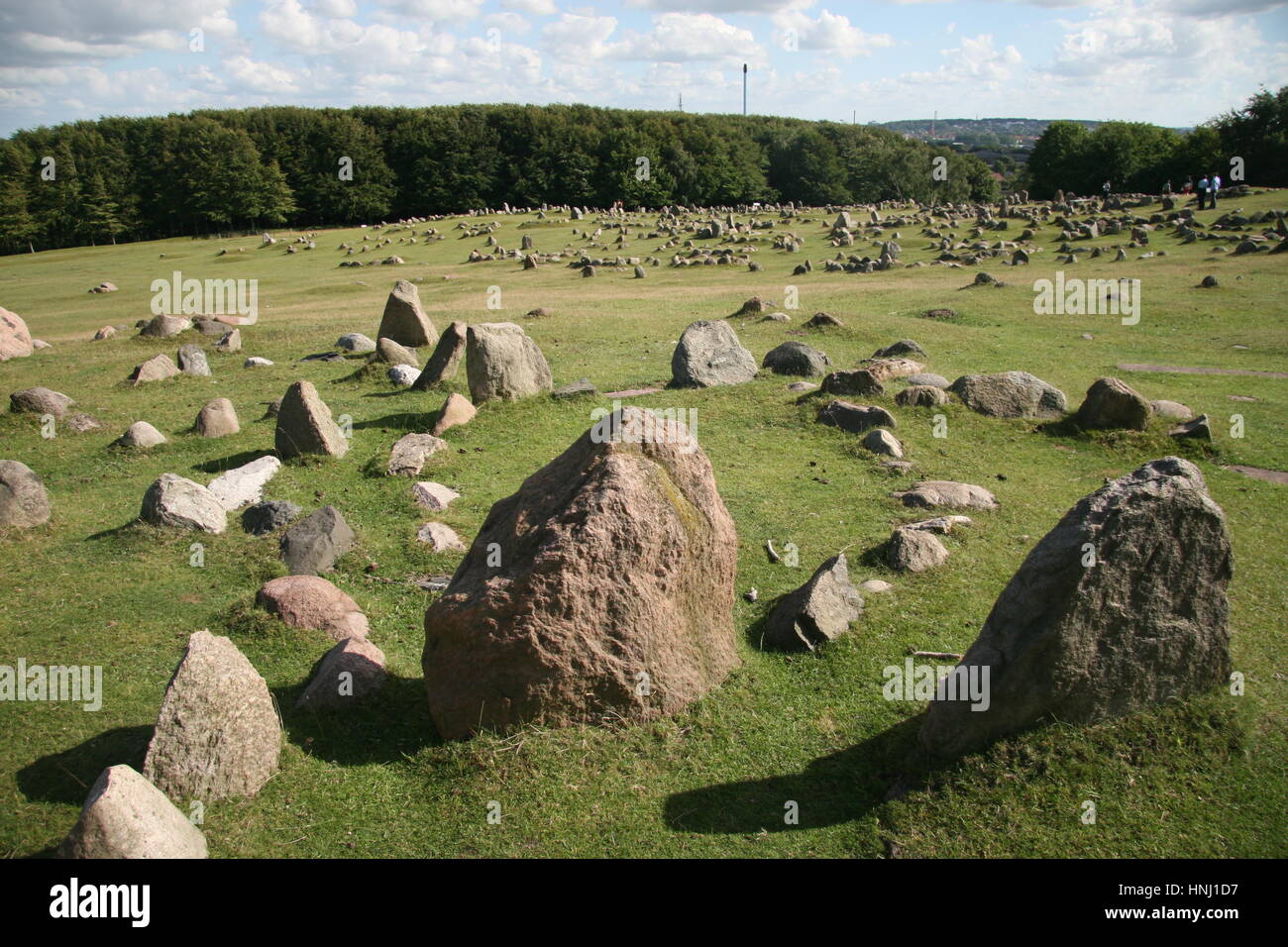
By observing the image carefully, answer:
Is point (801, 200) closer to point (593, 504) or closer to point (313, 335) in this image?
point (313, 335)

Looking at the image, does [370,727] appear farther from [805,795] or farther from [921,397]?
[921,397]

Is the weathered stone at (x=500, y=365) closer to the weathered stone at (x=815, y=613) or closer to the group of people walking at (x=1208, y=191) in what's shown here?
the weathered stone at (x=815, y=613)

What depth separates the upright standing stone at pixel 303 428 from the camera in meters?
12.7

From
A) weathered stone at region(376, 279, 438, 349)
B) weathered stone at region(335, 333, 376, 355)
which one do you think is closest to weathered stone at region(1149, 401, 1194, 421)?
weathered stone at region(376, 279, 438, 349)

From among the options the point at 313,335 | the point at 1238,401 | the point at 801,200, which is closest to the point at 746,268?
the point at 313,335

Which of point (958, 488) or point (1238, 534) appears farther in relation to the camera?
point (958, 488)

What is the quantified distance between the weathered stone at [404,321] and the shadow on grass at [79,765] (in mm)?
14506

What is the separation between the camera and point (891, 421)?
13297 millimetres

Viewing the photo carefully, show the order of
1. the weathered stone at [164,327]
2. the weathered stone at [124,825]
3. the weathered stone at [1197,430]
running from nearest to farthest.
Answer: the weathered stone at [124,825], the weathered stone at [1197,430], the weathered stone at [164,327]

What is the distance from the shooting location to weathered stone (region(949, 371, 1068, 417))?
14.3m

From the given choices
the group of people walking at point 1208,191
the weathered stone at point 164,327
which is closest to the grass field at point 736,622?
the weathered stone at point 164,327

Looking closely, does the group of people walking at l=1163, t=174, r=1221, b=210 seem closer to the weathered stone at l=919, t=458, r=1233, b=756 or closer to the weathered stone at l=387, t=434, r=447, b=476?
the weathered stone at l=387, t=434, r=447, b=476

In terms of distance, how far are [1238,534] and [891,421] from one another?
4641mm

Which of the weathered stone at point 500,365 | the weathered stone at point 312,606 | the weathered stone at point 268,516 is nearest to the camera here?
the weathered stone at point 312,606
